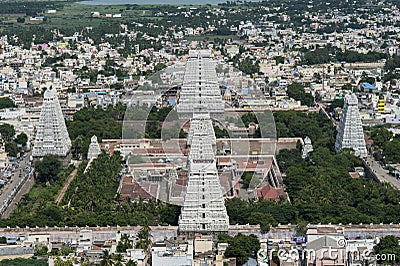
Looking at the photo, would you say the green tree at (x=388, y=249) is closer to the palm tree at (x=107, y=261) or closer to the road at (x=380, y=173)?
the palm tree at (x=107, y=261)

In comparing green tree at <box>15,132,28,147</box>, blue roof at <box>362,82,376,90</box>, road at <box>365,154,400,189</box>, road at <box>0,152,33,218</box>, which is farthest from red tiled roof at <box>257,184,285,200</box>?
blue roof at <box>362,82,376,90</box>

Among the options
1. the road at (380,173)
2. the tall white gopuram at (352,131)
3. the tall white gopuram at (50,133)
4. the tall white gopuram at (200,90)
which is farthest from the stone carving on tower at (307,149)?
the tall white gopuram at (50,133)

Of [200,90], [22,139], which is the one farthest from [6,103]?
[200,90]

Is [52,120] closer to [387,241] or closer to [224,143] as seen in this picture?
[224,143]

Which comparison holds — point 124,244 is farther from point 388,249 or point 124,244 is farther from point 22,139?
point 22,139

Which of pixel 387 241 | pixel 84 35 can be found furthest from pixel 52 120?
pixel 84 35
